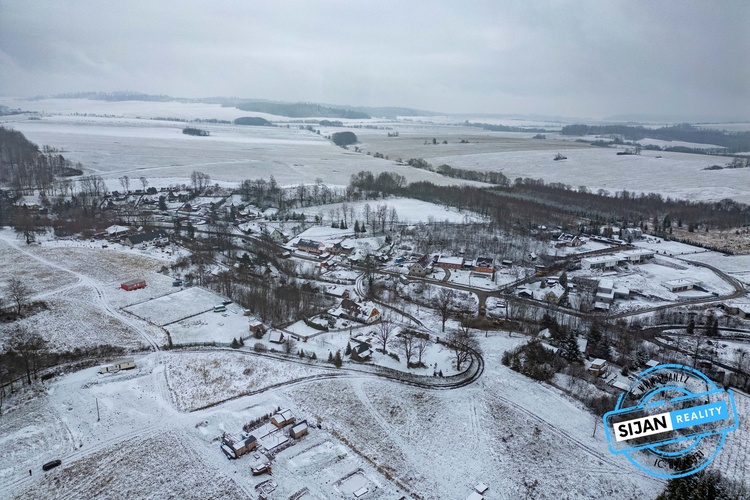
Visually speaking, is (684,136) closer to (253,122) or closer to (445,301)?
(253,122)

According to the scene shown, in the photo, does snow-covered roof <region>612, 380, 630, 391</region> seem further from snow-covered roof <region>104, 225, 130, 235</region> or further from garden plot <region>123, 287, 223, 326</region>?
snow-covered roof <region>104, 225, 130, 235</region>

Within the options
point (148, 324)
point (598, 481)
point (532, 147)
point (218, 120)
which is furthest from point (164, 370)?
point (218, 120)

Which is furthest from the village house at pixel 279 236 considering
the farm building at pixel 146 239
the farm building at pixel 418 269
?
the farm building at pixel 418 269

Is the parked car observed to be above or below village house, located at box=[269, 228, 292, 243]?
below

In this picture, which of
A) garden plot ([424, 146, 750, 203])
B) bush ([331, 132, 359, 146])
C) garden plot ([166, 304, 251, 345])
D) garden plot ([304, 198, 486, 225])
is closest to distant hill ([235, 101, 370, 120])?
bush ([331, 132, 359, 146])

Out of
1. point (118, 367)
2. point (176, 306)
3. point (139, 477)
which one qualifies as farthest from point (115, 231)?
point (139, 477)

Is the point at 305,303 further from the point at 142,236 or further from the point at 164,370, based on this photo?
the point at 142,236
